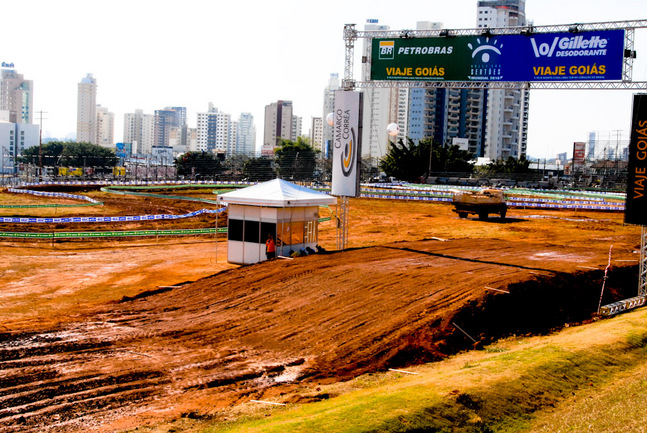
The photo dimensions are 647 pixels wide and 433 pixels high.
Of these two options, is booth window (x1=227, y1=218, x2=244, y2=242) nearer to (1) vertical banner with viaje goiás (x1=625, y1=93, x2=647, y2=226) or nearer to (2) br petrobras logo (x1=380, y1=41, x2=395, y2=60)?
(2) br petrobras logo (x1=380, y1=41, x2=395, y2=60)

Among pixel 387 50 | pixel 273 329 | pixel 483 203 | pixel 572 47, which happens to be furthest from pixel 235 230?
pixel 483 203

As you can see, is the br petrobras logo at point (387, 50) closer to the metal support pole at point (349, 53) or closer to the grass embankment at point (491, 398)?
the metal support pole at point (349, 53)

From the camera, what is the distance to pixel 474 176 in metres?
94.2

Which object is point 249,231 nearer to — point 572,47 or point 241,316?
point 241,316

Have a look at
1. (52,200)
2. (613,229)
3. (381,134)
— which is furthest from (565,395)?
(381,134)

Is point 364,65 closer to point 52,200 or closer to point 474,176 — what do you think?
point 52,200

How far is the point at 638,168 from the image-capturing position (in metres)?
21.0

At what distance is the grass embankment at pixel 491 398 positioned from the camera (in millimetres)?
9984

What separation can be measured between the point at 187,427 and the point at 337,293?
9405mm

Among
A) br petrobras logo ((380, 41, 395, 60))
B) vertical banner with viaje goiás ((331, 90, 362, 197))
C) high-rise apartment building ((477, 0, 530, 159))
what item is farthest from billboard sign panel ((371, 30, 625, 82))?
high-rise apartment building ((477, 0, 530, 159))

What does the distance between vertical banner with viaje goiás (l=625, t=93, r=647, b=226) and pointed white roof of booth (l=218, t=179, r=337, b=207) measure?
12.2 m

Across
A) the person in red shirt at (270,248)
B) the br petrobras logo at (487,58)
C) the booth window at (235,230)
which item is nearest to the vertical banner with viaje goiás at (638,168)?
the br petrobras logo at (487,58)

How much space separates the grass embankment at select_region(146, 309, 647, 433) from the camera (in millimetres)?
9984

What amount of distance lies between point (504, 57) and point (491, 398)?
21628mm
